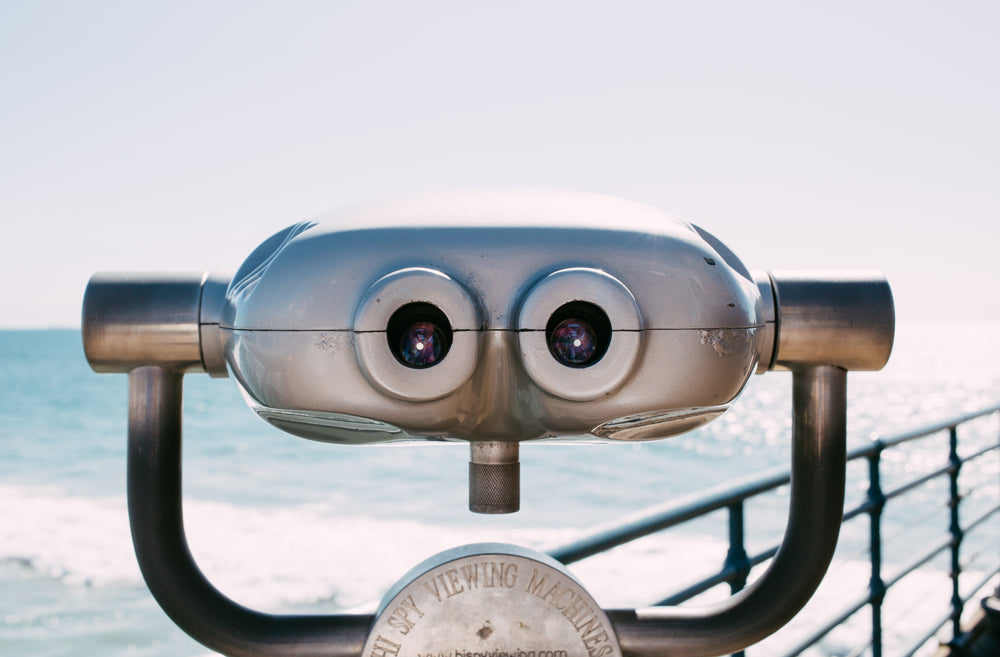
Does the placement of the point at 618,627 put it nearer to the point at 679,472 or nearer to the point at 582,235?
the point at 582,235

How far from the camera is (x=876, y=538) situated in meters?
1.88

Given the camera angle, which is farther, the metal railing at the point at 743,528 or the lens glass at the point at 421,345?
the metal railing at the point at 743,528

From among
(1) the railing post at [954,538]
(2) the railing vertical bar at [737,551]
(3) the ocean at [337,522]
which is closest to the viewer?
(2) the railing vertical bar at [737,551]

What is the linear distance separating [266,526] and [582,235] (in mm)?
10431

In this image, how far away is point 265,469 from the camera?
13.6 metres

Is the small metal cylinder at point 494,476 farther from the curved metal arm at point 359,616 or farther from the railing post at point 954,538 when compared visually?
the railing post at point 954,538

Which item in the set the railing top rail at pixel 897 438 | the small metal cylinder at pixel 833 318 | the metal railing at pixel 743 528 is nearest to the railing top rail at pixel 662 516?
the metal railing at pixel 743 528

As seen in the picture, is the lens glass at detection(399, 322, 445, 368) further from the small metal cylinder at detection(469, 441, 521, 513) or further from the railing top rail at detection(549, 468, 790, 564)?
the railing top rail at detection(549, 468, 790, 564)

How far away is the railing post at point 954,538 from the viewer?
2096 mm

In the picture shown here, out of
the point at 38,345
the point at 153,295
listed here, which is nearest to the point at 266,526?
the point at 153,295

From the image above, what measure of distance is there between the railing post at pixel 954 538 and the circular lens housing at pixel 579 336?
1.84 m

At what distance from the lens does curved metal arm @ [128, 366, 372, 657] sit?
63 cm

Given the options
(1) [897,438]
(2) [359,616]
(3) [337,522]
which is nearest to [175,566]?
(2) [359,616]

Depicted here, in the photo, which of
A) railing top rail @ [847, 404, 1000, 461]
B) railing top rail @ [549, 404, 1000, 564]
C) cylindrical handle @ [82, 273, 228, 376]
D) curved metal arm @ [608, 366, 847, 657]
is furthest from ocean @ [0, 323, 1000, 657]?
cylindrical handle @ [82, 273, 228, 376]
